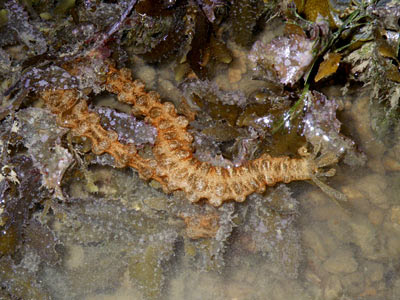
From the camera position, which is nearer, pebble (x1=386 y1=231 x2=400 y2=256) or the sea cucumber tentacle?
the sea cucumber tentacle

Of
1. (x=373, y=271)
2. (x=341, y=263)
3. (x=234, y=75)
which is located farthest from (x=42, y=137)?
(x=373, y=271)

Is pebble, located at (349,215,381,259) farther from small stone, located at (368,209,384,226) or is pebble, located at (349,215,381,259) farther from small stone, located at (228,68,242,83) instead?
small stone, located at (228,68,242,83)

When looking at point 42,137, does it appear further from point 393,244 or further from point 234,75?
point 393,244

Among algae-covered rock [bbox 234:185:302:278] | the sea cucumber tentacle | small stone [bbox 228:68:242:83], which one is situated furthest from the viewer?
small stone [bbox 228:68:242:83]

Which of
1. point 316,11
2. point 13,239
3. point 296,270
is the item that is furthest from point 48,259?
point 316,11

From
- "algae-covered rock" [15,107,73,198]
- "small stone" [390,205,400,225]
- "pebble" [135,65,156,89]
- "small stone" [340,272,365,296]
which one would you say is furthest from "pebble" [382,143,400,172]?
"algae-covered rock" [15,107,73,198]
